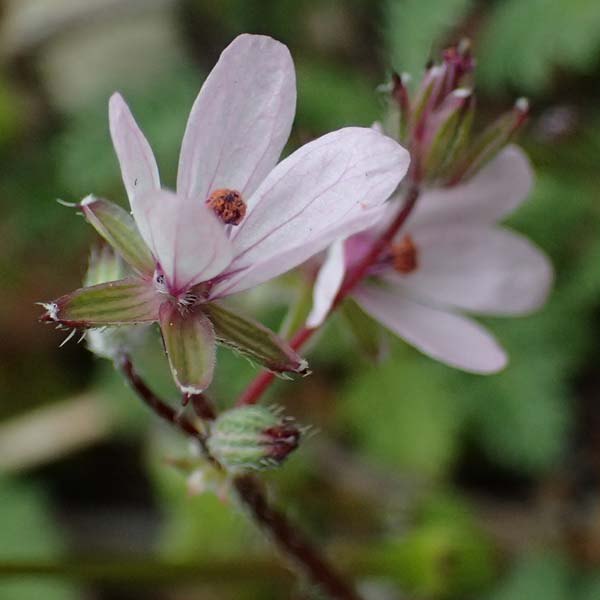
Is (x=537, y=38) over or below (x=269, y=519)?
over

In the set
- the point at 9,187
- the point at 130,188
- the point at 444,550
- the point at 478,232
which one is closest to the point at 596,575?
the point at 444,550

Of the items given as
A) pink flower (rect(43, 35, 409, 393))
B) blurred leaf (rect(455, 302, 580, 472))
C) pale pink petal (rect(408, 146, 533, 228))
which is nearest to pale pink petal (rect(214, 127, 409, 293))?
pink flower (rect(43, 35, 409, 393))

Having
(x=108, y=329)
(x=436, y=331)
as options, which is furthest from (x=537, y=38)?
(x=108, y=329)

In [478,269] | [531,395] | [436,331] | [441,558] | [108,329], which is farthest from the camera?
[531,395]

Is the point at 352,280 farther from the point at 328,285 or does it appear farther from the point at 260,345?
the point at 260,345

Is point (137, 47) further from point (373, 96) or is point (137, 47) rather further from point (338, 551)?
point (338, 551)

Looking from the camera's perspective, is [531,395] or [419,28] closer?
[419,28]
